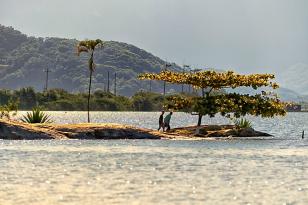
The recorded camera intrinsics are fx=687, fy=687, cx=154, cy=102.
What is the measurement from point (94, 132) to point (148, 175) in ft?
93.3

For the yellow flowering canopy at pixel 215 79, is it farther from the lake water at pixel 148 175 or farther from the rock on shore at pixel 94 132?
the lake water at pixel 148 175

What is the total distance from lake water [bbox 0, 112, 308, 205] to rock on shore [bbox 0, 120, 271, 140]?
635 cm

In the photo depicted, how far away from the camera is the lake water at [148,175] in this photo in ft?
76.1

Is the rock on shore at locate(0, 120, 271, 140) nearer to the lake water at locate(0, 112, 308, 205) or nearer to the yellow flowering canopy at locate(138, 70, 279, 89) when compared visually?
the yellow flowering canopy at locate(138, 70, 279, 89)

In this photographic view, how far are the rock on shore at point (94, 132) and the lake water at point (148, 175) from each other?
635 centimetres

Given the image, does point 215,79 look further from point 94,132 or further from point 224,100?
point 94,132

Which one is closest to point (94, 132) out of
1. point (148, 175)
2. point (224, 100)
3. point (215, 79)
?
point (224, 100)

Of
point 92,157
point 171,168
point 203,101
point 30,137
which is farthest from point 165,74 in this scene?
point 171,168

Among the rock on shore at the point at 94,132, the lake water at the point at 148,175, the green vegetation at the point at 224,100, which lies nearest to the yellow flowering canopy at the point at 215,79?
the green vegetation at the point at 224,100

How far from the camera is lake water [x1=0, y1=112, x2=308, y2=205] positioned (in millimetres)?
23188

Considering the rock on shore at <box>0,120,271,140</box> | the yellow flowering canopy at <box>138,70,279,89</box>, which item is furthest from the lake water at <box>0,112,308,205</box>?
the yellow flowering canopy at <box>138,70,279,89</box>

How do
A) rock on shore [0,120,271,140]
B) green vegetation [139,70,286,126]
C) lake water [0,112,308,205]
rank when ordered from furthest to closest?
1. green vegetation [139,70,286,126]
2. rock on shore [0,120,271,140]
3. lake water [0,112,308,205]

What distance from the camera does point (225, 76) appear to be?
69750mm

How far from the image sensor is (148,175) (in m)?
30.0
